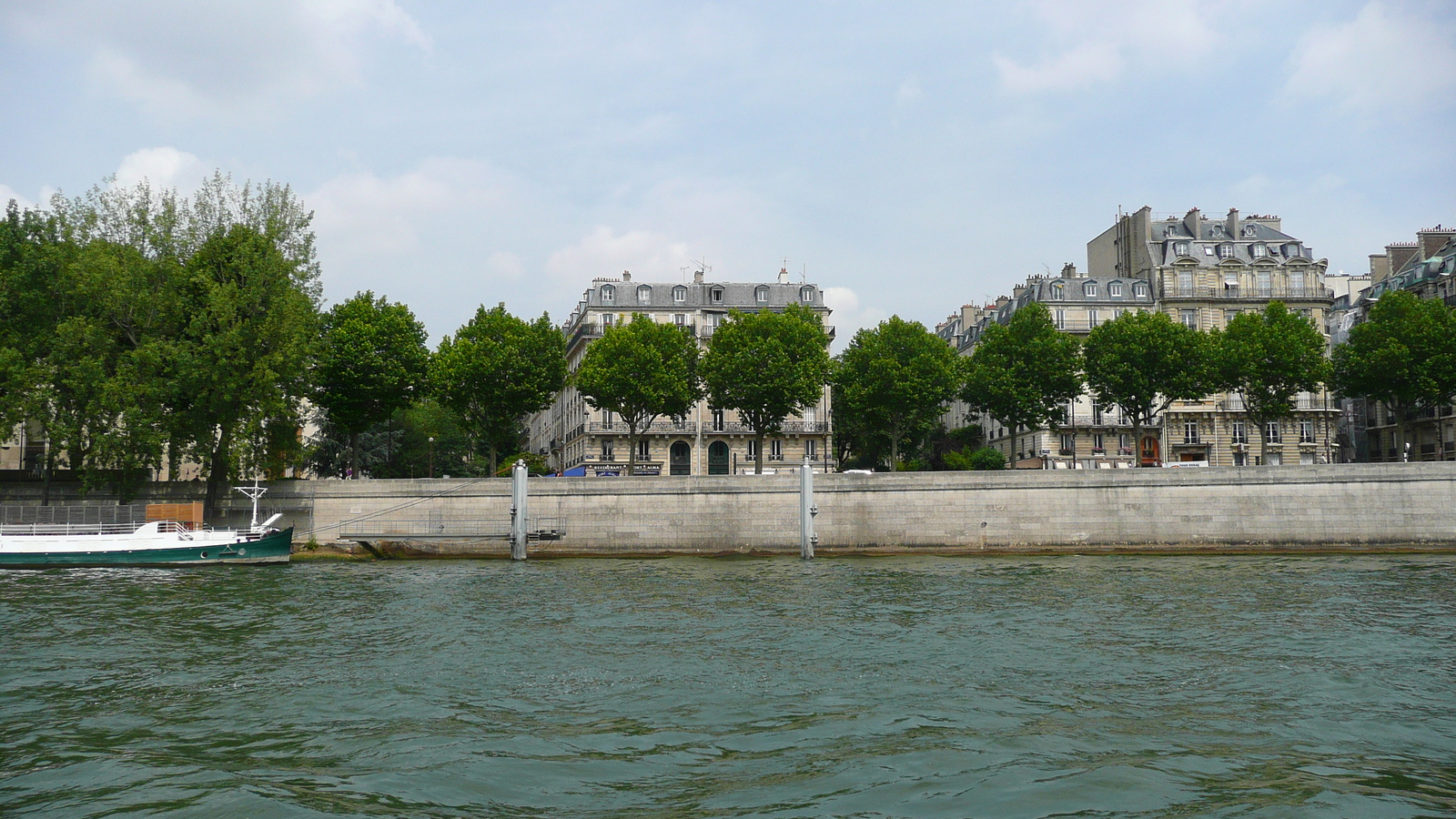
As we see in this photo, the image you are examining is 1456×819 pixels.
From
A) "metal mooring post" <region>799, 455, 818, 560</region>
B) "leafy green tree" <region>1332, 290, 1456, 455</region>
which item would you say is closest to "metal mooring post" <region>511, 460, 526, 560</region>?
"metal mooring post" <region>799, 455, 818, 560</region>

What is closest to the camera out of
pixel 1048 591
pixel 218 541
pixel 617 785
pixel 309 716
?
pixel 617 785

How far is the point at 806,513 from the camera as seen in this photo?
133 feet

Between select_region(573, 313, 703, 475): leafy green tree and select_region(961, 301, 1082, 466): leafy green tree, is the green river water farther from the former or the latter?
select_region(961, 301, 1082, 466): leafy green tree

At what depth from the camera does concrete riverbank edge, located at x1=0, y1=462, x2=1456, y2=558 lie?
40094mm

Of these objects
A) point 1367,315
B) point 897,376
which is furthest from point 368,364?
point 1367,315

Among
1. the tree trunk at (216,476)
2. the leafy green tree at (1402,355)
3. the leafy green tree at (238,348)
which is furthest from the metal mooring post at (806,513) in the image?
the leafy green tree at (1402,355)

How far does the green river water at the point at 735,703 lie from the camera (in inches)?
394

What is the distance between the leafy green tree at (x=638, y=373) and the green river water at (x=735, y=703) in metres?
27.5

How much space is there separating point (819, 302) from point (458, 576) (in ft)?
133

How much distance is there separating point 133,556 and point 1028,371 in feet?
139

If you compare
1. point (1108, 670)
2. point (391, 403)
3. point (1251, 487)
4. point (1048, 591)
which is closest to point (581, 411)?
point (391, 403)

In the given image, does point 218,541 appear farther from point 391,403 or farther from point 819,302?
point 819,302

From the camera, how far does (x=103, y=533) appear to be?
38.6 m

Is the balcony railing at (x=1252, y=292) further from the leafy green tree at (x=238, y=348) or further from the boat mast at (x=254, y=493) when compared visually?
the boat mast at (x=254, y=493)
